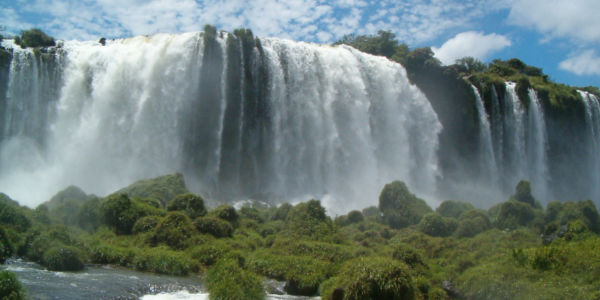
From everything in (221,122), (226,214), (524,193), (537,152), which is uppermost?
(537,152)

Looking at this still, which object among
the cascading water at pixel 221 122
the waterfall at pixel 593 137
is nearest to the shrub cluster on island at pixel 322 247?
the cascading water at pixel 221 122

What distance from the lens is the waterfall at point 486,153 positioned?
4344 cm

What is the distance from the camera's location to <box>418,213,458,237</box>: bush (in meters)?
20.9

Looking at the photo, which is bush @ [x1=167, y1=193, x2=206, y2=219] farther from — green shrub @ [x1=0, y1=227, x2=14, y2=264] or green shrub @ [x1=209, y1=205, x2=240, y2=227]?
green shrub @ [x1=0, y1=227, x2=14, y2=264]

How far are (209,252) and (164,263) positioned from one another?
1.83 meters

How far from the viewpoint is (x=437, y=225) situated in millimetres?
20922

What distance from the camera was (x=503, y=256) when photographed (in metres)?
14.2

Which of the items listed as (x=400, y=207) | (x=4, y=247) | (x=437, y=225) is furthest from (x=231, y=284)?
(x=400, y=207)

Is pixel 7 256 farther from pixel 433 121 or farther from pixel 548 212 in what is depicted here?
pixel 433 121

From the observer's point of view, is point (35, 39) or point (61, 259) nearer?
point (61, 259)

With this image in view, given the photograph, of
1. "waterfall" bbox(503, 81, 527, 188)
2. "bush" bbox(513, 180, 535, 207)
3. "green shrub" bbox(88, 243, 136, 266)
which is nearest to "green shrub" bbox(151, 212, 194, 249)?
"green shrub" bbox(88, 243, 136, 266)

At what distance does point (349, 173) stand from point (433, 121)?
9.76m

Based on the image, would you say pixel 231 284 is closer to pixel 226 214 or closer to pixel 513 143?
pixel 226 214

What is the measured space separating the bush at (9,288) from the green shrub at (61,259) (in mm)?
4106
